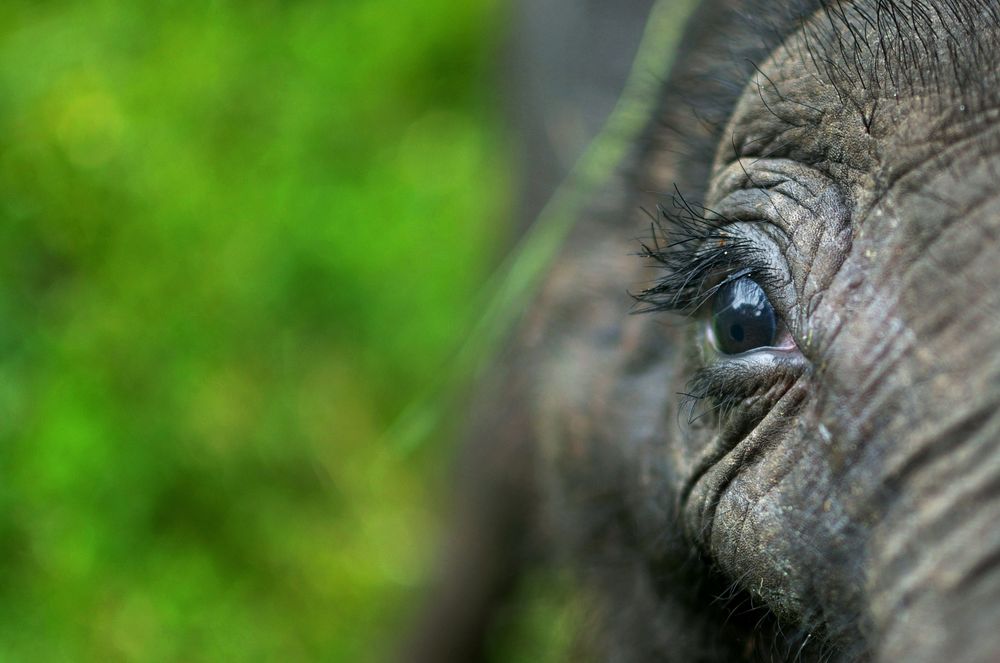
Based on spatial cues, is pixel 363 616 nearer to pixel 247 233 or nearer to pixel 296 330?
pixel 296 330

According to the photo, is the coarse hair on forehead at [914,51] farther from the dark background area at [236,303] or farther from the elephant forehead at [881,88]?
the dark background area at [236,303]

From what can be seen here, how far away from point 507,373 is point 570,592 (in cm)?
57

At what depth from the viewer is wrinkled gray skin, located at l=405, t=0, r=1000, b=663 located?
1338mm

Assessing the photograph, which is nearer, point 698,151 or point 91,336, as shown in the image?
point 698,151

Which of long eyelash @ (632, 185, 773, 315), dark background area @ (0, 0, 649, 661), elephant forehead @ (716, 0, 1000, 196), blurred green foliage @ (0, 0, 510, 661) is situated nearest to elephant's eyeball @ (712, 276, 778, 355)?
long eyelash @ (632, 185, 773, 315)

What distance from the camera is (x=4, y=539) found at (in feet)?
11.7

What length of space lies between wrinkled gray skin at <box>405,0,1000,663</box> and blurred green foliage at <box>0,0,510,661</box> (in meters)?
1.68

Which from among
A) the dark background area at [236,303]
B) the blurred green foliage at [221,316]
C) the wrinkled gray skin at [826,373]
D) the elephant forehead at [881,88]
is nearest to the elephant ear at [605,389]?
the wrinkled gray skin at [826,373]

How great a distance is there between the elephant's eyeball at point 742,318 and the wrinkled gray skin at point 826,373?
0.03 m

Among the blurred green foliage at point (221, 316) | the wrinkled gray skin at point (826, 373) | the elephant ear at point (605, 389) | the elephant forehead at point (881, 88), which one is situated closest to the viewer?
the wrinkled gray skin at point (826, 373)

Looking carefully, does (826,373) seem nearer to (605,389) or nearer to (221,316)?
(605,389)

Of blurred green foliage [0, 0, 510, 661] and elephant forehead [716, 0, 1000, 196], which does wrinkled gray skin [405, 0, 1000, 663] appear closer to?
elephant forehead [716, 0, 1000, 196]

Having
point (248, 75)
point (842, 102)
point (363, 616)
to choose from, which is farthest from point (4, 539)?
point (842, 102)

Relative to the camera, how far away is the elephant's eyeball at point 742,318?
1.68 metres
